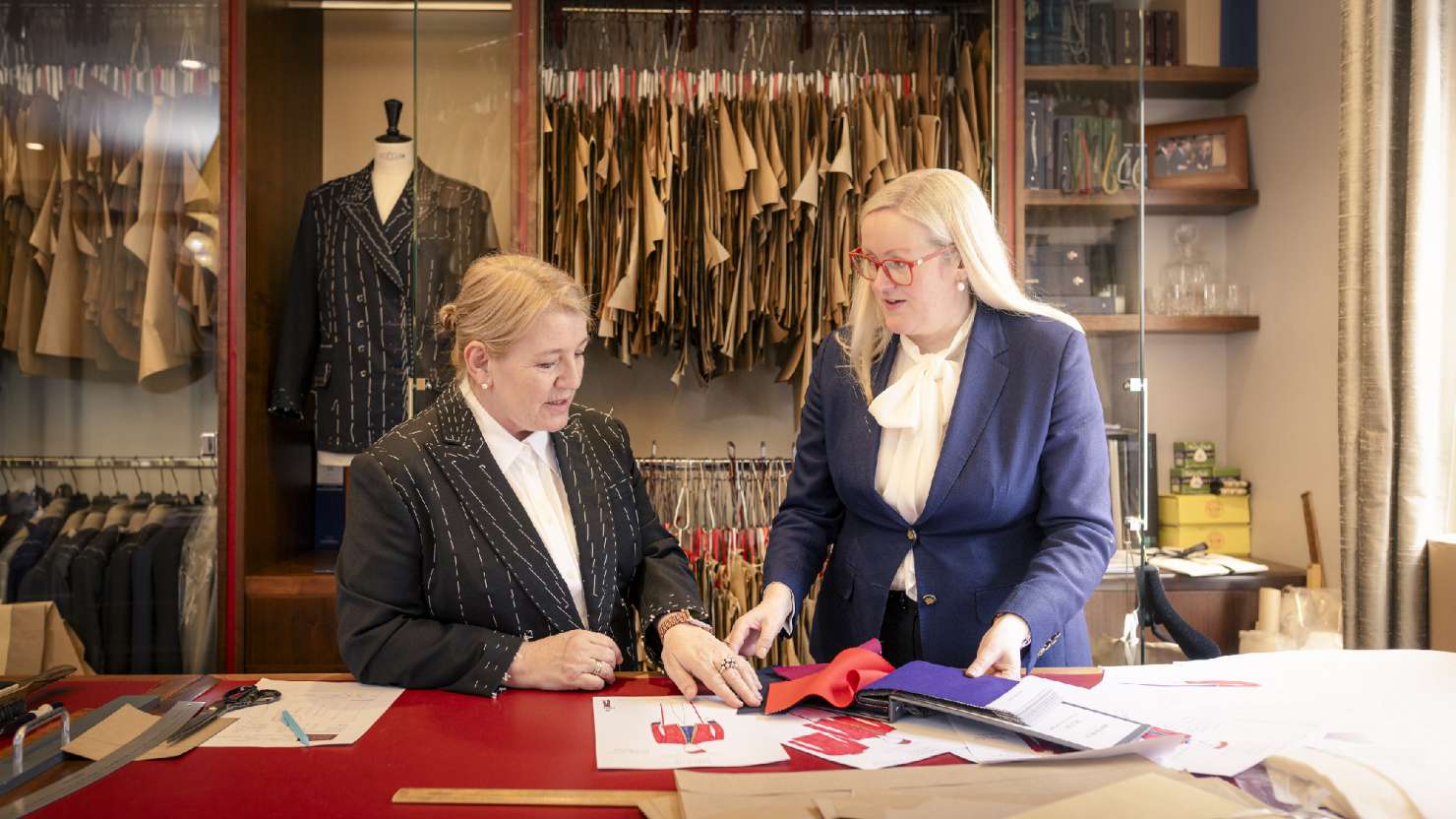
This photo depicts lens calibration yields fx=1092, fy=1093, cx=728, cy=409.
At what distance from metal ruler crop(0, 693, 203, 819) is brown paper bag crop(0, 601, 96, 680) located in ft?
5.93

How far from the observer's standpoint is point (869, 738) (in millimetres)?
1366

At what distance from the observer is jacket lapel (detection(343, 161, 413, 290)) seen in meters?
3.56

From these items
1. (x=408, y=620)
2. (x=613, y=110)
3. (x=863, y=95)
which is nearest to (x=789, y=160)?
(x=863, y=95)

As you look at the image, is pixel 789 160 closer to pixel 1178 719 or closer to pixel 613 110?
pixel 613 110

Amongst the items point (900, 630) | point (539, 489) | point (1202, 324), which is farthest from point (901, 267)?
point (1202, 324)

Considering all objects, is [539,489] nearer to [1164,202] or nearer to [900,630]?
[900,630]

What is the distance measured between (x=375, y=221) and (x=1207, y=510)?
10.3 feet

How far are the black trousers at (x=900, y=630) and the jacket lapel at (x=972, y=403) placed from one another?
6.8 inches

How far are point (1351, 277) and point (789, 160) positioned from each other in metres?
1.68

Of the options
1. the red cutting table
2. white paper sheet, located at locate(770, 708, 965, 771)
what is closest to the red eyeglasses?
white paper sheet, located at locate(770, 708, 965, 771)

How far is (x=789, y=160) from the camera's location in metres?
3.60

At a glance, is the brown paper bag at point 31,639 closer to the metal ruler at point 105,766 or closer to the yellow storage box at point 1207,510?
the metal ruler at point 105,766

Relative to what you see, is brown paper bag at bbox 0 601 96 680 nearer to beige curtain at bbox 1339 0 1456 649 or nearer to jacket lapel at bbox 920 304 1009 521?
jacket lapel at bbox 920 304 1009 521

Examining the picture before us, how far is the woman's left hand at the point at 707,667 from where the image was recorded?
4.99 feet
